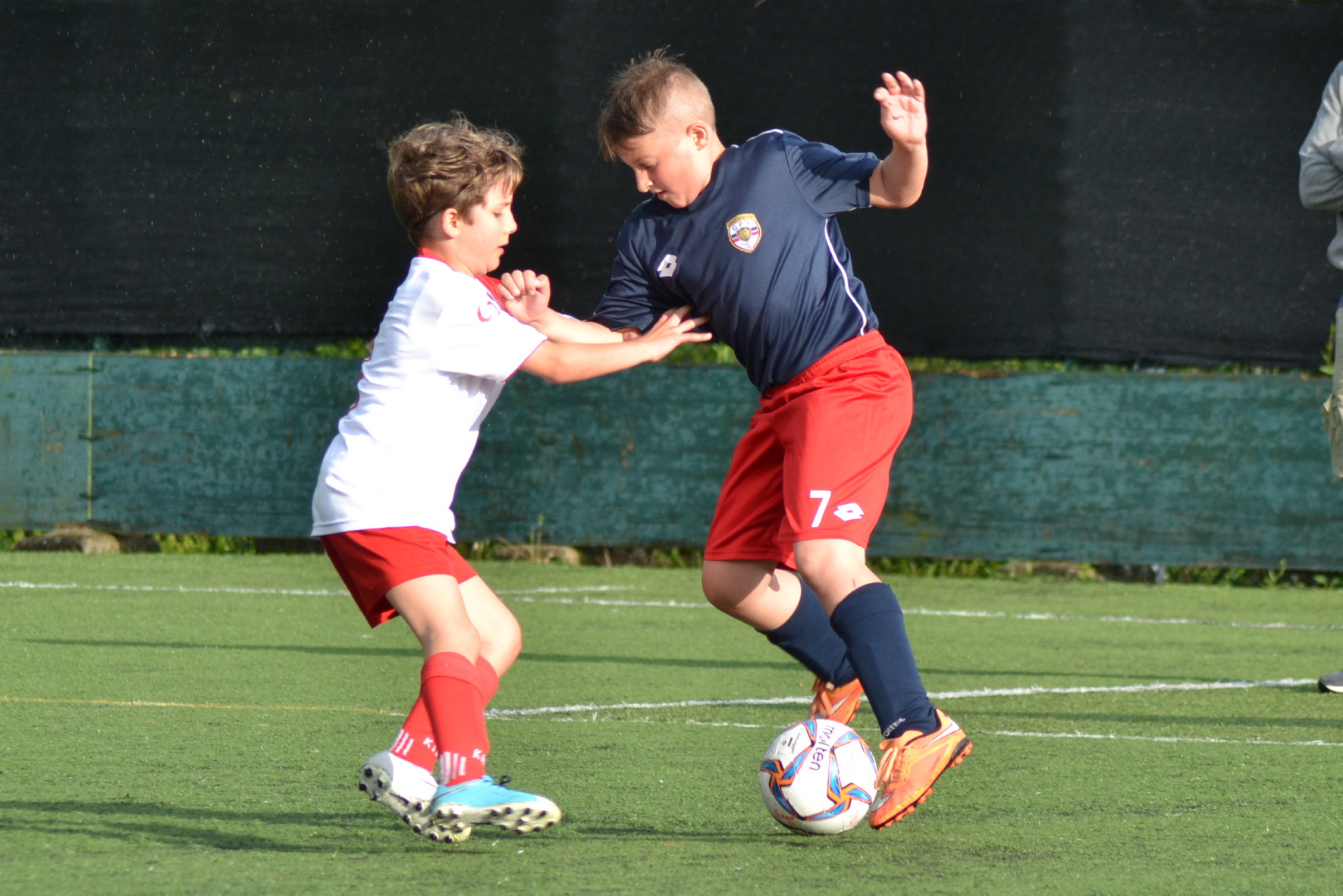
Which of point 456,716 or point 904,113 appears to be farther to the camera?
point 904,113

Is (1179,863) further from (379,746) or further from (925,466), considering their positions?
(925,466)

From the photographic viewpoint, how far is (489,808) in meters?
3.02

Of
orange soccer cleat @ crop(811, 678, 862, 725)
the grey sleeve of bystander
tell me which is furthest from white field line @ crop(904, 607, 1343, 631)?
orange soccer cleat @ crop(811, 678, 862, 725)

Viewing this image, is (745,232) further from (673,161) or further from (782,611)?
(782,611)

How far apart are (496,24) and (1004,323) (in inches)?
126

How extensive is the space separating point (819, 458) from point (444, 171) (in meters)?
1.03

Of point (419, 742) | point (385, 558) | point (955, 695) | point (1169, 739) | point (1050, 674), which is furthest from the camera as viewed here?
point (1050, 674)

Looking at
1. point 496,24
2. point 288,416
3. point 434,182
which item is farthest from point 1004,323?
point 434,182

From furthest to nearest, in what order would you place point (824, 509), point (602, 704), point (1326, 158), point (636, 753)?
point (1326, 158) < point (602, 704) < point (636, 753) < point (824, 509)

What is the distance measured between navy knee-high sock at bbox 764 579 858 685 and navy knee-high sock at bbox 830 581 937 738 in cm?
44

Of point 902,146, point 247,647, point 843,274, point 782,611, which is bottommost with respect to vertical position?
point 247,647

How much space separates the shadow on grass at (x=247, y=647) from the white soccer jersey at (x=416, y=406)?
2.82 metres

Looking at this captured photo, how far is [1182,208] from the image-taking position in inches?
351

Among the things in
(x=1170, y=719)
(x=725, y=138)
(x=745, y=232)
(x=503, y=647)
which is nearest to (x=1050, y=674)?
(x=1170, y=719)
